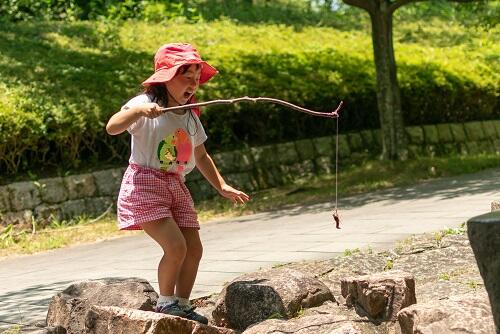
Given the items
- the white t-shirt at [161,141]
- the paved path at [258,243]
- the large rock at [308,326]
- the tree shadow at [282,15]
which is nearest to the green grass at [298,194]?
the paved path at [258,243]

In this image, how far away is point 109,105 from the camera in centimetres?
1237

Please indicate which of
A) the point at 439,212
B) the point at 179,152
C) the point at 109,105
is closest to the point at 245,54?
the point at 109,105

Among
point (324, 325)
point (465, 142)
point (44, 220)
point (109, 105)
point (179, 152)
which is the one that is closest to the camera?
point (324, 325)

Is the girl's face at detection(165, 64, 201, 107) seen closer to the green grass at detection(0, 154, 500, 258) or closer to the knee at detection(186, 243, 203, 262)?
the knee at detection(186, 243, 203, 262)

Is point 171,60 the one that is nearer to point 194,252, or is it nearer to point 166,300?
point 194,252

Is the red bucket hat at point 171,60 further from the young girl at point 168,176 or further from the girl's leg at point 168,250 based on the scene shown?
the girl's leg at point 168,250

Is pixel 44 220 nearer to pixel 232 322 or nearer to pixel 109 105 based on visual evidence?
pixel 109 105

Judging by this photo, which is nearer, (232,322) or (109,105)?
(232,322)

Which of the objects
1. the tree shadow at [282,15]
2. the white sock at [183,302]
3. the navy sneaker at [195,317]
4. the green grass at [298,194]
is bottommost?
the green grass at [298,194]

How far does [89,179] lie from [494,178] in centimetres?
562

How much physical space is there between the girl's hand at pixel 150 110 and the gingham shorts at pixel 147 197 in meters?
0.50

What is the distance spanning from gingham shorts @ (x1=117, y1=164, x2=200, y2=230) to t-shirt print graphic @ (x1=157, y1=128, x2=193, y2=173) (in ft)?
0.18

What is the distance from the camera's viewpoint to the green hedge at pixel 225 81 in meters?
12.0

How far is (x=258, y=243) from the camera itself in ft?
29.0
